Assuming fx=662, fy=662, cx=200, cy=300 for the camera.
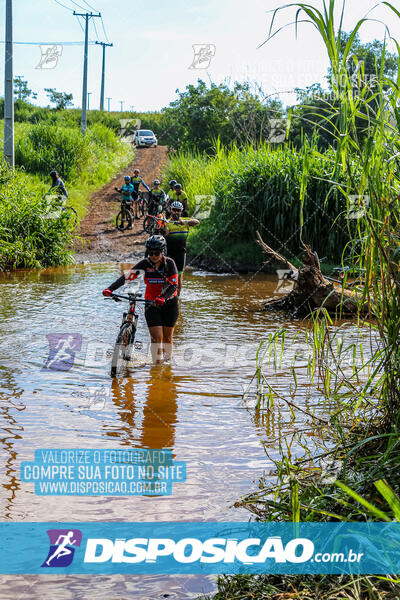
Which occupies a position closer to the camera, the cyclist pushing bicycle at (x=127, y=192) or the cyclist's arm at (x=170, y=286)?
the cyclist's arm at (x=170, y=286)

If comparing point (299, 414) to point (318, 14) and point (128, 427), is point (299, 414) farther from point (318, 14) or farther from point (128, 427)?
point (318, 14)

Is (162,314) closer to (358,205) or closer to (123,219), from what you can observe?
(358,205)

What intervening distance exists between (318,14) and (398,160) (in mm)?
1027

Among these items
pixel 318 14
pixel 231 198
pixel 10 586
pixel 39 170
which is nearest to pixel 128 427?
pixel 10 586

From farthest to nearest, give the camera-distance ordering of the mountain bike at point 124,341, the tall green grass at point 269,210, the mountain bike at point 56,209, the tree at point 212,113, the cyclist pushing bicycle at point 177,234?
the tree at point 212,113 < the mountain bike at point 56,209 < the tall green grass at point 269,210 < the cyclist pushing bicycle at point 177,234 < the mountain bike at point 124,341

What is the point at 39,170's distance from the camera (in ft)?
98.6

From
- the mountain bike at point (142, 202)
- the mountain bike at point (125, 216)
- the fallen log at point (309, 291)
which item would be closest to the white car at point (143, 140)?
the mountain bike at point (142, 202)

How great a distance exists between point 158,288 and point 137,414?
6.05ft

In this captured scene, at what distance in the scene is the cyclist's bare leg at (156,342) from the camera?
812 cm

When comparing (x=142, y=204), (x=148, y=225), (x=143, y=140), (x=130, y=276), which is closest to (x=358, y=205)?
(x=130, y=276)

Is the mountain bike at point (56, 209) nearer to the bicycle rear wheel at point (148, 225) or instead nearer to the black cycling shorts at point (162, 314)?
the bicycle rear wheel at point (148, 225)

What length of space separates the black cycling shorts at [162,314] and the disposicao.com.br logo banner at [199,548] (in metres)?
3.94

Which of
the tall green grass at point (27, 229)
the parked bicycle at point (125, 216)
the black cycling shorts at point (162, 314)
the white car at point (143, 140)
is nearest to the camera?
the black cycling shorts at point (162, 314)

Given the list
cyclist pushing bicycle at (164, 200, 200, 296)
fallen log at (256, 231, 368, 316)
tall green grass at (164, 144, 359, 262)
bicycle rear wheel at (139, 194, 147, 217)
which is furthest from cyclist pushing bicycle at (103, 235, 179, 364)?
bicycle rear wheel at (139, 194, 147, 217)
